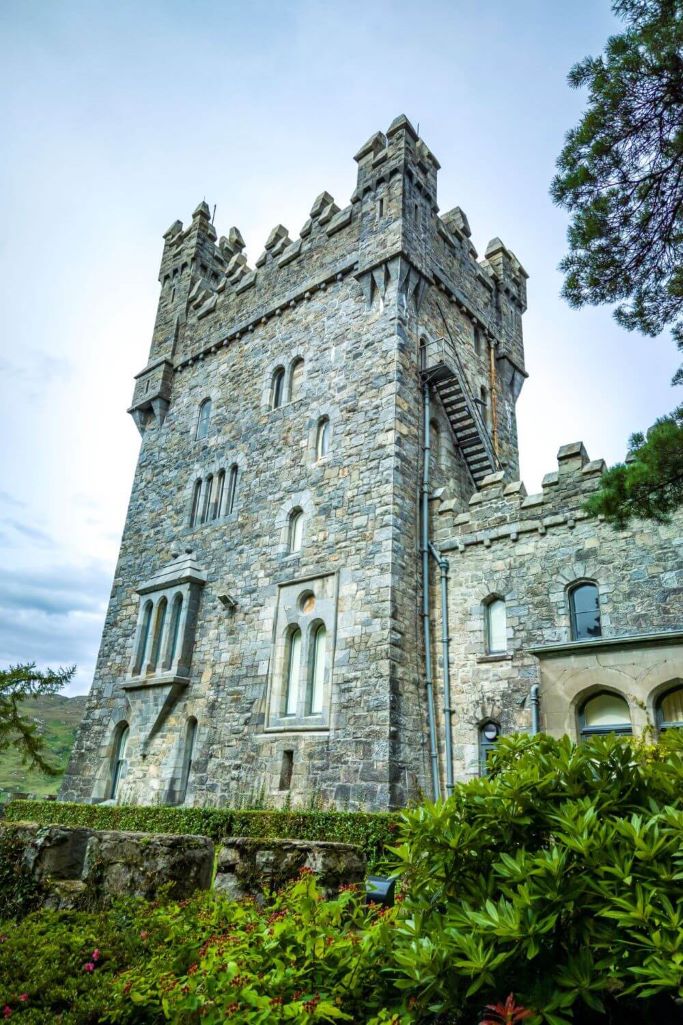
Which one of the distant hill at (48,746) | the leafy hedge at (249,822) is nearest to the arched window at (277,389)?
the leafy hedge at (249,822)

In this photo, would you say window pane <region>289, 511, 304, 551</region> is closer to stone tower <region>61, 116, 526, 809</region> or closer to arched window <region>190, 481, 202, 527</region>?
stone tower <region>61, 116, 526, 809</region>

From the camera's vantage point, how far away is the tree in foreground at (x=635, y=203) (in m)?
6.32

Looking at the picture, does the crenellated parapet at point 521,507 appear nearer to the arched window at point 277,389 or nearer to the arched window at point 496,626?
the arched window at point 496,626

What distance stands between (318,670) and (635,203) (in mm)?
9811

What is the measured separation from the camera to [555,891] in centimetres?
276

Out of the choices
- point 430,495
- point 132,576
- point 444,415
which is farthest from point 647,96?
point 132,576

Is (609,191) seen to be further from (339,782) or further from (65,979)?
(339,782)

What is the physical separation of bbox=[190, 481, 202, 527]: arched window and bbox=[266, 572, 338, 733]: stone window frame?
471 centimetres

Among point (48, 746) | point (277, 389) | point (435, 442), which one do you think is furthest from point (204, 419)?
point (48, 746)

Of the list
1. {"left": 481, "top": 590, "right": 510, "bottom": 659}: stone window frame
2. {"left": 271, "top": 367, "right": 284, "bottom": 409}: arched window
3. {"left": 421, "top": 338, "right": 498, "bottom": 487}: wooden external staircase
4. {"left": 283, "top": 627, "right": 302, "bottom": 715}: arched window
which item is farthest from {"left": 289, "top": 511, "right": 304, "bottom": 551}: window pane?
{"left": 481, "top": 590, "right": 510, "bottom": 659}: stone window frame

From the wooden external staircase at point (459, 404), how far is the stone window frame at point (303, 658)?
477cm

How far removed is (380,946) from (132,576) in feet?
57.7

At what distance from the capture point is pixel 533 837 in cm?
329

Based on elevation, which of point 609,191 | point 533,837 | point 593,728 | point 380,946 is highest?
point 609,191
